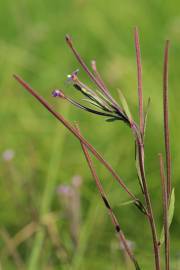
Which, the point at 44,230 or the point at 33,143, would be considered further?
the point at 33,143

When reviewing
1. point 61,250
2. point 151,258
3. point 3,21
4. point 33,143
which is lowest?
point 151,258

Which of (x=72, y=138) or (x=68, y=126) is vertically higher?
(x=68, y=126)

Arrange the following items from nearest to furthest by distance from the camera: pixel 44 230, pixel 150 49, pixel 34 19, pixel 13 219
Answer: pixel 44 230 < pixel 13 219 < pixel 150 49 < pixel 34 19

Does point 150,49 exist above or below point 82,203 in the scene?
above

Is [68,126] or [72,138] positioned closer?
[68,126]

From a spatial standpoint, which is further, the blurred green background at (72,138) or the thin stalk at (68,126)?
the blurred green background at (72,138)

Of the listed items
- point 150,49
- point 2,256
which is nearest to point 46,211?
point 2,256

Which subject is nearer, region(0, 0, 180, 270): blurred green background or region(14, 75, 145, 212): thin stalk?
region(14, 75, 145, 212): thin stalk

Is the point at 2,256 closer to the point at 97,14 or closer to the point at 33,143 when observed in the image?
the point at 33,143
